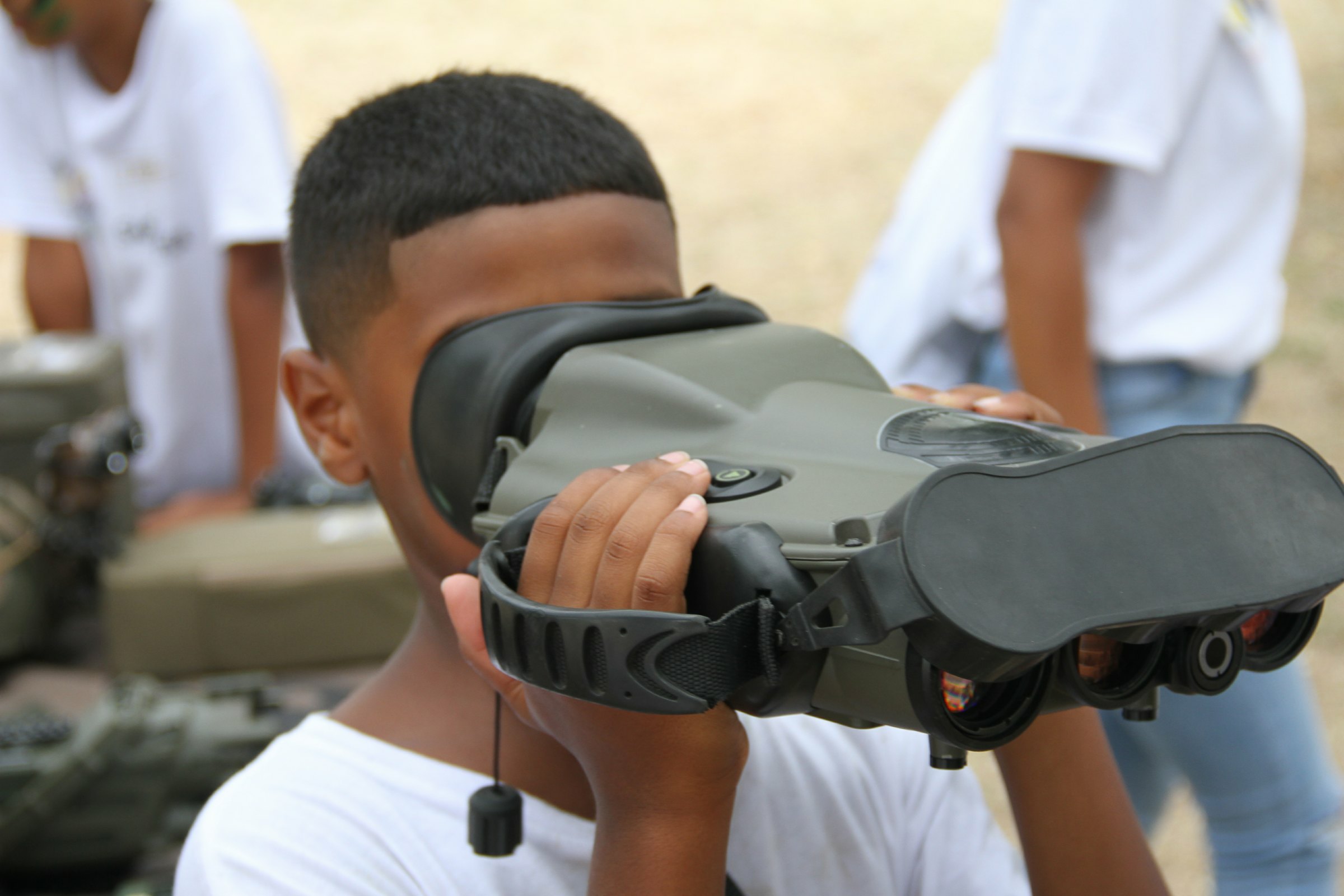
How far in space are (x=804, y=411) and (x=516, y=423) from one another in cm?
28

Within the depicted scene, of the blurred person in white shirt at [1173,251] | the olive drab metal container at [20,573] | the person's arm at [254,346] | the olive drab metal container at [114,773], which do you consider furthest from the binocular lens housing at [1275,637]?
the person's arm at [254,346]

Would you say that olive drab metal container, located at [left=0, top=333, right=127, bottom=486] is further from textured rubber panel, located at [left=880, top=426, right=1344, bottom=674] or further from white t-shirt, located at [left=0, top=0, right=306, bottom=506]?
textured rubber panel, located at [left=880, top=426, right=1344, bottom=674]

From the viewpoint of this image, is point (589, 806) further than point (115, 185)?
No

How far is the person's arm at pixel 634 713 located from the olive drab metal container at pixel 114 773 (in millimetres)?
1244

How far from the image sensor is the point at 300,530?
2393mm

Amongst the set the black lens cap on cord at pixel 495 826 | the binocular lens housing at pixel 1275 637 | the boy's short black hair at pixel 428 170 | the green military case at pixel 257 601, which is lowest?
the green military case at pixel 257 601

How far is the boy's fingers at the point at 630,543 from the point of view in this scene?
79cm

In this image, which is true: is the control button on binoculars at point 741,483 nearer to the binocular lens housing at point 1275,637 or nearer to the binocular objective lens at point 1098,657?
the binocular objective lens at point 1098,657

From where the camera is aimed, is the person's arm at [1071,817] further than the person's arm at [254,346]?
No

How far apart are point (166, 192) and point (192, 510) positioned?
2.18ft

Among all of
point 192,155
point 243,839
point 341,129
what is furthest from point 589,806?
point 192,155

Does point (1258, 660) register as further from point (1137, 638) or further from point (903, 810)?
point (903, 810)

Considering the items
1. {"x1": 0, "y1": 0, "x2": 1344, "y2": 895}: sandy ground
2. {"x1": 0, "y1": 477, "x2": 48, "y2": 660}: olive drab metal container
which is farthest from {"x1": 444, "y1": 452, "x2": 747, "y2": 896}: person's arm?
{"x1": 0, "y1": 0, "x2": 1344, "y2": 895}: sandy ground

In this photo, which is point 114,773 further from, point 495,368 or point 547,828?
point 495,368
